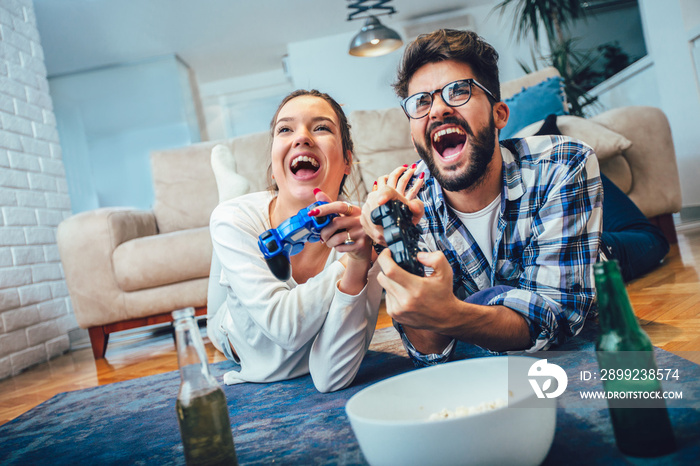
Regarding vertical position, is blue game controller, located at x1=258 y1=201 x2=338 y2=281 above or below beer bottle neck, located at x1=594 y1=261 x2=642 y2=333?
above

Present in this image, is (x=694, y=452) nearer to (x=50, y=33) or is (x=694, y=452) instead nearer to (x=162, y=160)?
(x=162, y=160)

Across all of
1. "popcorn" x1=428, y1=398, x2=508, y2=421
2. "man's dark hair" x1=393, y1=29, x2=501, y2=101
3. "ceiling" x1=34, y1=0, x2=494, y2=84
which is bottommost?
"popcorn" x1=428, y1=398, x2=508, y2=421

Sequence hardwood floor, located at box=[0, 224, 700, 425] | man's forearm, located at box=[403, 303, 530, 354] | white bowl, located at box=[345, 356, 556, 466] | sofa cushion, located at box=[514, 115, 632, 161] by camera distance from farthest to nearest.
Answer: sofa cushion, located at box=[514, 115, 632, 161], hardwood floor, located at box=[0, 224, 700, 425], man's forearm, located at box=[403, 303, 530, 354], white bowl, located at box=[345, 356, 556, 466]

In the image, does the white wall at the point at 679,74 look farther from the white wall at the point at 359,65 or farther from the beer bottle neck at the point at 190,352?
the beer bottle neck at the point at 190,352

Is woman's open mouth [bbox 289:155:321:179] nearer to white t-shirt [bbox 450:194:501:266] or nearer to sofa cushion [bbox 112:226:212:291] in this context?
white t-shirt [bbox 450:194:501:266]

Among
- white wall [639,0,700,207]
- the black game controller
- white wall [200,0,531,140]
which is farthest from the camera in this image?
white wall [200,0,531,140]

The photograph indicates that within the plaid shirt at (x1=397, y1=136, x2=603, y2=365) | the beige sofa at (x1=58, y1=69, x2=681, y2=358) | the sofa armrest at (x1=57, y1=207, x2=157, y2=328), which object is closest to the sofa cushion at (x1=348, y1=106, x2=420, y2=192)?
the beige sofa at (x1=58, y1=69, x2=681, y2=358)

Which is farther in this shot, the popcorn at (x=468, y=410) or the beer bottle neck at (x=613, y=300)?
the popcorn at (x=468, y=410)

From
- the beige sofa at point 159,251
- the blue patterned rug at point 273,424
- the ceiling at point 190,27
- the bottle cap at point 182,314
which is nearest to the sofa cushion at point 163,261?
the beige sofa at point 159,251

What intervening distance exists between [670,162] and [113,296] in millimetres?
2768

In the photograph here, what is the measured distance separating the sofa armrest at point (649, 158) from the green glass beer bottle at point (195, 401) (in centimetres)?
244

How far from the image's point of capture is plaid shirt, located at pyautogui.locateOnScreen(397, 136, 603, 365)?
1.02m

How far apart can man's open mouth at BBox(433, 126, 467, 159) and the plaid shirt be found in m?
0.09

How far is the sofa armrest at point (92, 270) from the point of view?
2.54 meters
